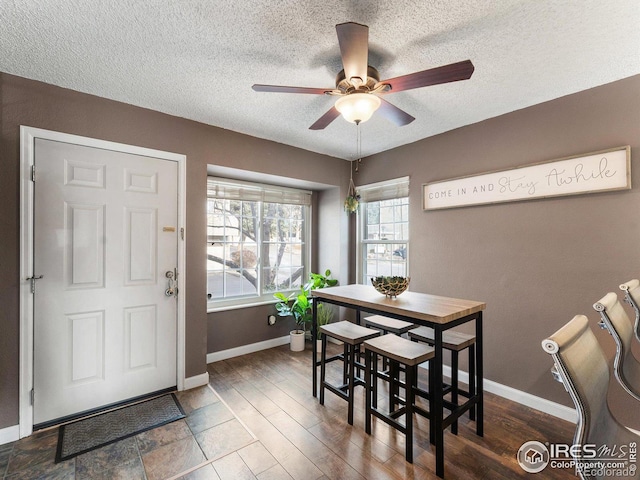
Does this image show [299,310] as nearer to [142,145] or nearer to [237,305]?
[237,305]

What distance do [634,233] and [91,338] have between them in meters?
3.99

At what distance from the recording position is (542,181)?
242cm

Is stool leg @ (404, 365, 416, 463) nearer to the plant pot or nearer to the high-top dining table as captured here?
the high-top dining table

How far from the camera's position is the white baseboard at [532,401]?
2.26 m

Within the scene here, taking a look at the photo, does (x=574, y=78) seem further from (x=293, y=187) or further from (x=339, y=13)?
(x=293, y=187)

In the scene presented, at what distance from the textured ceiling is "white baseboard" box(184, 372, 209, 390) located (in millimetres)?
2389

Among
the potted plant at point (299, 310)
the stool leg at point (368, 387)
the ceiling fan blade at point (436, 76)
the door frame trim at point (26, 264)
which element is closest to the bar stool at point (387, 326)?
the stool leg at point (368, 387)

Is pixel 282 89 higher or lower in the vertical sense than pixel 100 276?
higher

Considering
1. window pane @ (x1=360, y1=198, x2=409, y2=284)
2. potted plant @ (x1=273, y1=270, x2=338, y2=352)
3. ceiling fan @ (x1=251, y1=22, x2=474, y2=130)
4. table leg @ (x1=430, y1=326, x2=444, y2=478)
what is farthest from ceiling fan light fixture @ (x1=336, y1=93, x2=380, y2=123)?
potted plant @ (x1=273, y1=270, x2=338, y2=352)

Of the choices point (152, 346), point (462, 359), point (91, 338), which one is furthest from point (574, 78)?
point (91, 338)

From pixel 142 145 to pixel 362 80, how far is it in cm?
194

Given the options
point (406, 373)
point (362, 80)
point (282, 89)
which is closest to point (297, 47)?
point (282, 89)

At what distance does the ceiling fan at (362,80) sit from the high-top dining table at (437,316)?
122cm

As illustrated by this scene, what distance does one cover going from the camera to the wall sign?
2104mm
